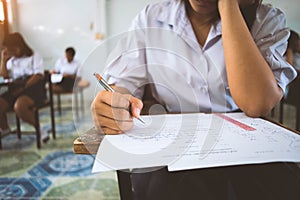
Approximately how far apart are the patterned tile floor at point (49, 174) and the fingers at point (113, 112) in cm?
49

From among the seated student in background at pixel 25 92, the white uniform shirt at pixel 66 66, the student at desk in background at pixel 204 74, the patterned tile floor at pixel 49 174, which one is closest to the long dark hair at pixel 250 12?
the student at desk in background at pixel 204 74

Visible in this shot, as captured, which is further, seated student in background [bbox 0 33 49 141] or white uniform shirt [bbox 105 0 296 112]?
seated student in background [bbox 0 33 49 141]

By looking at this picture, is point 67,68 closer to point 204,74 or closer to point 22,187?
point 22,187

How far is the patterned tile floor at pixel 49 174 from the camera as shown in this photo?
126 centimetres

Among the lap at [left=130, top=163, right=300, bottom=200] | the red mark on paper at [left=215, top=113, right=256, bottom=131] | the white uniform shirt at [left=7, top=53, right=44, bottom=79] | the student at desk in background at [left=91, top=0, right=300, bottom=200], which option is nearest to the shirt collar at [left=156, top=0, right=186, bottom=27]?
the student at desk in background at [left=91, top=0, right=300, bottom=200]

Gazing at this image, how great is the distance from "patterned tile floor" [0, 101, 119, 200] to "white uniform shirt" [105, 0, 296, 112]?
14.3 inches

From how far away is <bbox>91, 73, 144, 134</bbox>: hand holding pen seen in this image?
45cm

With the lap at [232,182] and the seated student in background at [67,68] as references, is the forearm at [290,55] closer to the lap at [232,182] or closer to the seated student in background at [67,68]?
the lap at [232,182]

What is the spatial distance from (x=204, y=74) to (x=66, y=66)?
290cm

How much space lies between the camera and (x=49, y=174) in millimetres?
1480

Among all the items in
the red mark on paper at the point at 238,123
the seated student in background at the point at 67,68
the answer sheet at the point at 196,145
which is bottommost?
the seated student in background at the point at 67,68

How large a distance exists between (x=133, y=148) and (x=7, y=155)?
1.69m

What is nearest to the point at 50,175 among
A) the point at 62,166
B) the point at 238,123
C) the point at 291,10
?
the point at 62,166

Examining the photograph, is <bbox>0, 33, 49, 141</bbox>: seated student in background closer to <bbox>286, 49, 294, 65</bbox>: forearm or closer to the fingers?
the fingers
